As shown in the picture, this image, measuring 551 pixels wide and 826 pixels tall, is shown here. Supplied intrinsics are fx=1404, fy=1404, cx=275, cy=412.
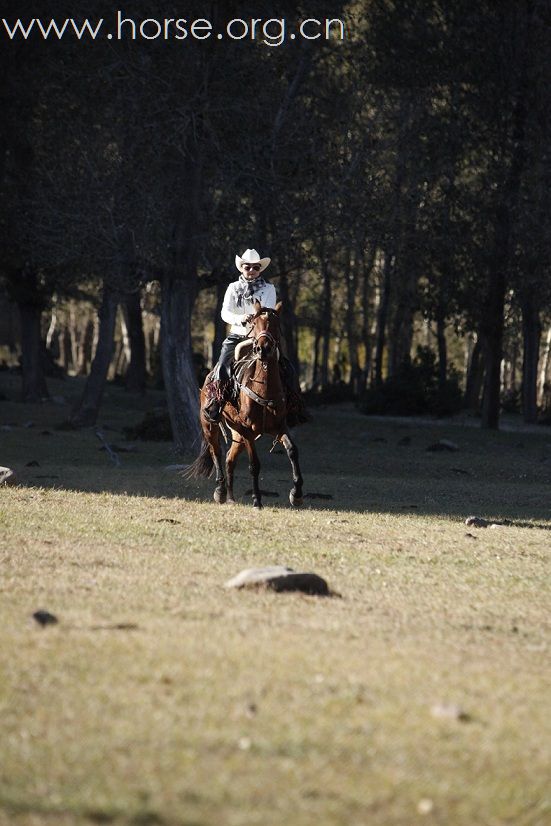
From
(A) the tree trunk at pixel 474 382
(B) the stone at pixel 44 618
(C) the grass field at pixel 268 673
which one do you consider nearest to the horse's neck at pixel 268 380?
(C) the grass field at pixel 268 673

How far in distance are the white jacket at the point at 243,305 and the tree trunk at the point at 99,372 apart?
2124 cm

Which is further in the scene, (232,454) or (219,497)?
(219,497)

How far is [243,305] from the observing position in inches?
748

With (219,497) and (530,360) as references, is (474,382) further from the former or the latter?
(219,497)

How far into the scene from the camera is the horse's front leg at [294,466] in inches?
748

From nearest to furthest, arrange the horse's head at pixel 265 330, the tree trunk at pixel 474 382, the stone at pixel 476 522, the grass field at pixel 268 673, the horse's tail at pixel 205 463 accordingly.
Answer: the grass field at pixel 268 673
the horse's head at pixel 265 330
the stone at pixel 476 522
the horse's tail at pixel 205 463
the tree trunk at pixel 474 382

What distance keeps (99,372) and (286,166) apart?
1257cm

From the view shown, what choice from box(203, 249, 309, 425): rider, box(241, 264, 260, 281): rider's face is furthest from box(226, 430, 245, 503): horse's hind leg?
box(241, 264, 260, 281): rider's face

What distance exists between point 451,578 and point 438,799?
687 centimetres

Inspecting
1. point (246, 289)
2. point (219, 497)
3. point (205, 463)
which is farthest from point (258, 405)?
point (205, 463)

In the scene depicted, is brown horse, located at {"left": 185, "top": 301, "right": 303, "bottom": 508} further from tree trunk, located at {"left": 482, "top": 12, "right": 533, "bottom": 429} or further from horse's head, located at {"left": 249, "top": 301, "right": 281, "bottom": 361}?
tree trunk, located at {"left": 482, "top": 12, "right": 533, "bottom": 429}

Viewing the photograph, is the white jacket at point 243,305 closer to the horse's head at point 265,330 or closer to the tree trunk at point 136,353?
the horse's head at point 265,330

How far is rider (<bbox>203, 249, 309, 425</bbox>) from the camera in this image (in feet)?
61.9

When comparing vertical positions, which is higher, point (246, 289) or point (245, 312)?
point (246, 289)
